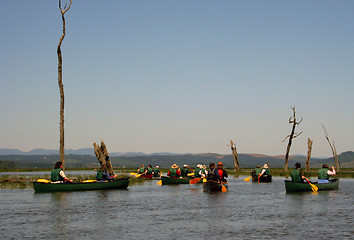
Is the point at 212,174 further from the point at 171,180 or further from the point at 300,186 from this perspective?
the point at 171,180

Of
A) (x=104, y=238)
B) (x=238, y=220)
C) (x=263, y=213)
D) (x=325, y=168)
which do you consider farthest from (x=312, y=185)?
(x=104, y=238)

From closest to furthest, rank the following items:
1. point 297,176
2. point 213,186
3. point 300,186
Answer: point 300,186
point 297,176
point 213,186

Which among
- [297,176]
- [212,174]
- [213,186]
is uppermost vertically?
[212,174]

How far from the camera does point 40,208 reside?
2489 centimetres

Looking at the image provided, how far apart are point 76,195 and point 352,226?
733 inches

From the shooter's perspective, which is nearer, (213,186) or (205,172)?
(213,186)

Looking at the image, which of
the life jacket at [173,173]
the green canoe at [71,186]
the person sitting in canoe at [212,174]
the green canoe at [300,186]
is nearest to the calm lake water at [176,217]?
the green canoe at [300,186]

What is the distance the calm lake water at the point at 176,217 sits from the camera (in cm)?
1739

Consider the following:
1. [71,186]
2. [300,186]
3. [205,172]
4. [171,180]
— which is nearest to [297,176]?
[300,186]

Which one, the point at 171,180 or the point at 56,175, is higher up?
the point at 56,175

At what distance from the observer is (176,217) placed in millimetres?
21750

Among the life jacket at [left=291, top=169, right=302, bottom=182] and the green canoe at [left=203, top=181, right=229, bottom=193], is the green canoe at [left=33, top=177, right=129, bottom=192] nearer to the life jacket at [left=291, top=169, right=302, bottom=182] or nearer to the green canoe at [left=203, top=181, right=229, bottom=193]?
the green canoe at [left=203, top=181, right=229, bottom=193]

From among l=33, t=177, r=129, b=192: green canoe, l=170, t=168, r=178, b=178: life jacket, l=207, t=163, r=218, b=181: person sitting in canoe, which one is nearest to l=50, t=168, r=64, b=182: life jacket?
l=33, t=177, r=129, b=192: green canoe

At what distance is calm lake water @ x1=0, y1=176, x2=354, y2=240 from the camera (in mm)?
17391
